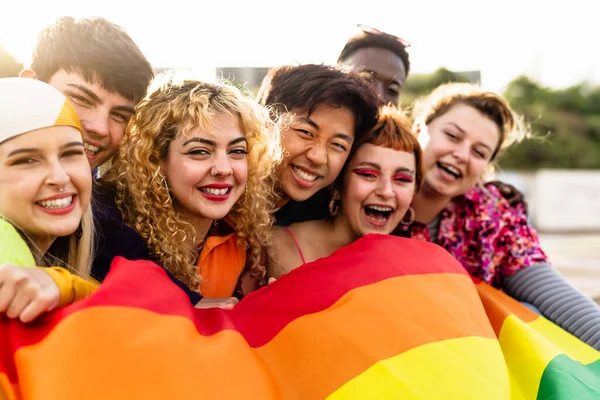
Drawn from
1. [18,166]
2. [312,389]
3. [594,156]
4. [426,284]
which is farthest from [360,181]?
[594,156]

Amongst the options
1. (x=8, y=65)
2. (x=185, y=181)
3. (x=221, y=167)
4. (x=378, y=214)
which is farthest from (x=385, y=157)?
(x=8, y=65)

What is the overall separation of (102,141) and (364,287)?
1307 millimetres

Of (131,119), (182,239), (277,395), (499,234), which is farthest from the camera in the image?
(499,234)

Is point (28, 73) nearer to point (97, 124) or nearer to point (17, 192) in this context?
point (97, 124)

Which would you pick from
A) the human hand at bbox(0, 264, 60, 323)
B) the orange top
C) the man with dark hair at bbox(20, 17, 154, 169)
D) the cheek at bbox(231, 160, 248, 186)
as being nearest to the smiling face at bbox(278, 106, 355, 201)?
the cheek at bbox(231, 160, 248, 186)

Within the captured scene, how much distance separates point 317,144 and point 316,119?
114 mm

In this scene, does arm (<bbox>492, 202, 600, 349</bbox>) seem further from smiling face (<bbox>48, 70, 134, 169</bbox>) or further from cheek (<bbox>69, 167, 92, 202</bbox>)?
cheek (<bbox>69, 167, 92, 202</bbox>)

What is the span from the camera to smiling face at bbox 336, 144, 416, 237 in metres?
2.95

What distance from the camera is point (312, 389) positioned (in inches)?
70.5

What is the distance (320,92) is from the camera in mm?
2883

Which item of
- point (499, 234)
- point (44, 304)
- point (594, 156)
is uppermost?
point (44, 304)

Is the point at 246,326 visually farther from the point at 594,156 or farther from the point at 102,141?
the point at 594,156

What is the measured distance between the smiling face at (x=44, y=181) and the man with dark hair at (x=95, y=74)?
602 millimetres

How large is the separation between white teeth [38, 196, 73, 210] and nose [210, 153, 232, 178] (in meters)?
0.64
